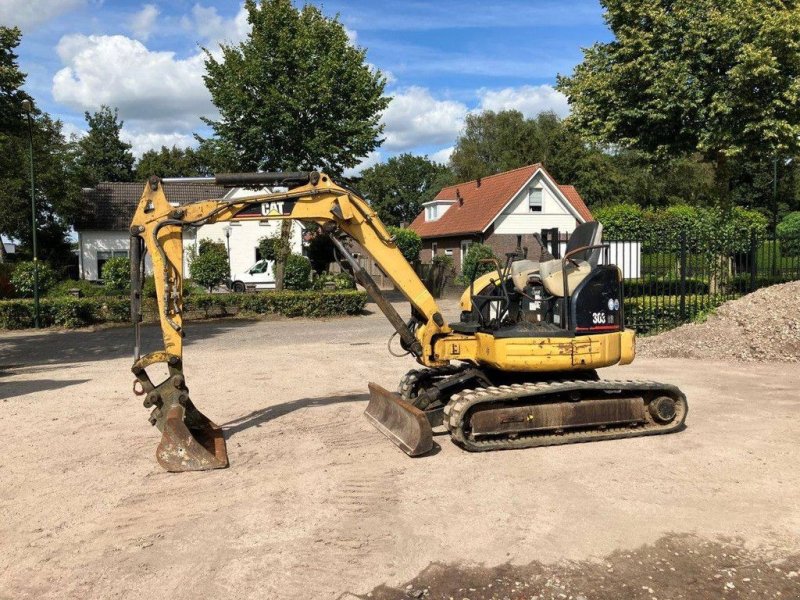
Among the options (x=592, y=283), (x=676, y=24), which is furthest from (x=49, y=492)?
(x=676, y=24)

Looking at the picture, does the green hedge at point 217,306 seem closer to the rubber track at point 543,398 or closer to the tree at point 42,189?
the tree at point 42,189

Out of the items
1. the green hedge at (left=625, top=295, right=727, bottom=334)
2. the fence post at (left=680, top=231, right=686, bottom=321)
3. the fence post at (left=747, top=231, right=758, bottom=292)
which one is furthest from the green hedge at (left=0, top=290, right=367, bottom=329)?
the fence post at (left=747, top=231, right=758, bottom=292)

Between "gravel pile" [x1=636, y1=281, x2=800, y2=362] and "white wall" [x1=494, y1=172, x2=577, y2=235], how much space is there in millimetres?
22909

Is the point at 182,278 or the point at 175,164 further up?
the point at 175,164

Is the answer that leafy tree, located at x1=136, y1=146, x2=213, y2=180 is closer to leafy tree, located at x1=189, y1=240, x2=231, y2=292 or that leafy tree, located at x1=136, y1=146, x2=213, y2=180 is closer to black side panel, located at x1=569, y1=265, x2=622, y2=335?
leafy tree, located at x1=189, y1=240, x2=231, y2=292

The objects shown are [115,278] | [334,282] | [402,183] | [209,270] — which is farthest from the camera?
[402,183]

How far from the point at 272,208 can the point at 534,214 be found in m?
31.9

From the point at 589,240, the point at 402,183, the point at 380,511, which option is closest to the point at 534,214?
the point at 589,240

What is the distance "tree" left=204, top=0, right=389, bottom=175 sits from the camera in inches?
981

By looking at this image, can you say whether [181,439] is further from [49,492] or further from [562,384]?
[562,384]

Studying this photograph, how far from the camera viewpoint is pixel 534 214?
37.8 metres

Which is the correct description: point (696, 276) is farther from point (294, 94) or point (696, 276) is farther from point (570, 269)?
point (294, 94)

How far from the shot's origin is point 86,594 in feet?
14.1

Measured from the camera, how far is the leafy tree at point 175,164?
2670 inches
